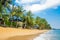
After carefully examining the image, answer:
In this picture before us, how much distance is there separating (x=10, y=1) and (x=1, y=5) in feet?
7.45

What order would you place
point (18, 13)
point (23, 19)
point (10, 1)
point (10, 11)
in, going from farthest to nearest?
point (23, 19) < point (18, 13) < point (10, 11) < point (10, 1)

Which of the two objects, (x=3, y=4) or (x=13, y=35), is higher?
(x=3, y=4)

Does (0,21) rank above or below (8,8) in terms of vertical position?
below

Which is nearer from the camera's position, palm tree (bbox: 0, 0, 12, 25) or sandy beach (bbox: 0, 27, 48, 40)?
sandy beach (bbox: 0, 27, 48, 40)

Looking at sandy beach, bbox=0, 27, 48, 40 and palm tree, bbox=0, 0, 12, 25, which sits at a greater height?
palm tree, bbox=0, 0, 12, 25

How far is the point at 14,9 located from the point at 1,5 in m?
5.45

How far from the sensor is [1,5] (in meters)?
26.2

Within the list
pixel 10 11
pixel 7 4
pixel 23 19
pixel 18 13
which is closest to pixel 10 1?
pixel 7 4

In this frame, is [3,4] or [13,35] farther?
[3,4]

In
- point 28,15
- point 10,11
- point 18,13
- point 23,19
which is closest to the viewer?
point 10,11

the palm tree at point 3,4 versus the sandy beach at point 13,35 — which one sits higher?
the palm tree at point 3,4

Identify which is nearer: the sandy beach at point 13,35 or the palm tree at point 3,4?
the sandy beach at point 13,35

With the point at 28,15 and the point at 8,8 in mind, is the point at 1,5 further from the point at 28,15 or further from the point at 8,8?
the point at 28,15

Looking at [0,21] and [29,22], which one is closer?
[0,21]
